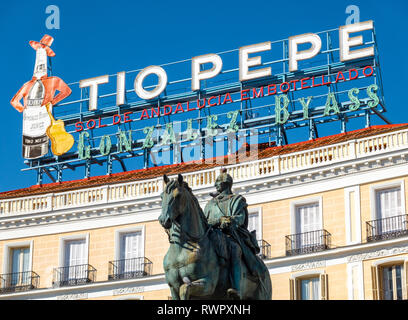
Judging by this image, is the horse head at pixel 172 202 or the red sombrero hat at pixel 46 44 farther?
the red sombrero hat at pixel 46 44

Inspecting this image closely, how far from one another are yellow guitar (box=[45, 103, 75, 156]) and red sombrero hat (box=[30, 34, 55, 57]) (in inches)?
230

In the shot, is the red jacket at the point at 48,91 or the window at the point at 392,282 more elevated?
the red jacket at the point at 48,91

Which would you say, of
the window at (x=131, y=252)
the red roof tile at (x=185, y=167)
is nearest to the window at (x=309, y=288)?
the red roof tile at (x=185, y=167)

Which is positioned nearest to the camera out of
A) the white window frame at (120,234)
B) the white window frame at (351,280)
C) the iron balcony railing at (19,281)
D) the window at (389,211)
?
the window at (389,211)

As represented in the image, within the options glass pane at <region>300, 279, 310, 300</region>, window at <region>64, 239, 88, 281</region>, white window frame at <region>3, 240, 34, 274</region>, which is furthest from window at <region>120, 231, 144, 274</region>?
glass pane at <region>300, 279, 310, 300</region>

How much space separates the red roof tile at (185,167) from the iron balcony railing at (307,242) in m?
5.03

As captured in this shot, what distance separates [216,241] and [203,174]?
3767cm

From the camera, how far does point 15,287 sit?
217 ft

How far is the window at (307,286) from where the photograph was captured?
5922 cm

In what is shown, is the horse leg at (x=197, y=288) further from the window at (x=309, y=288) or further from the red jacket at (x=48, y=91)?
the red jacket at (x=48, y=91)

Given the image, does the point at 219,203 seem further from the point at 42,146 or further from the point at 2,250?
the point at 42,146


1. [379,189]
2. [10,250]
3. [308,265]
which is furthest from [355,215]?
[10,250]

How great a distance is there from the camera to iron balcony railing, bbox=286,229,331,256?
5959 cm
